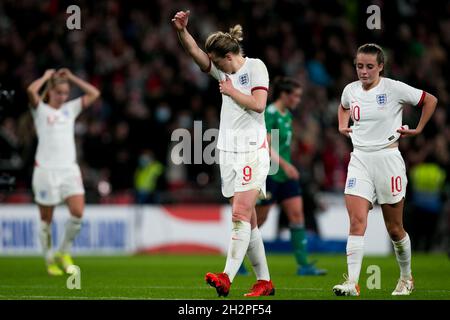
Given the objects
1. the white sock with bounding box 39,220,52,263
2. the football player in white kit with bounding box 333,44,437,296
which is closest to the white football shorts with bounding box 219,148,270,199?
the football player in white kit with bounding box 333,44,437,296

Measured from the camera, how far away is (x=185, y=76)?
77.4 feet

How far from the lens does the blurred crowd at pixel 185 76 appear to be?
21344mm

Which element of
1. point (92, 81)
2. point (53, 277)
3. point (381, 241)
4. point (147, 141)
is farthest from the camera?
point (92, 81)

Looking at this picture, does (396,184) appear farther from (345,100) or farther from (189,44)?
(189,44)

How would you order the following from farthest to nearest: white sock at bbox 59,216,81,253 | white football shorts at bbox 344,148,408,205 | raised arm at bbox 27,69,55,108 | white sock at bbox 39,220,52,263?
1. white sock at bbox 39,220,52,263
2. white sock at bbox 59,216,81,253
3. raised arm at bbox 27,69,55,108
4. white football shorts at bbox 344,148,408,205

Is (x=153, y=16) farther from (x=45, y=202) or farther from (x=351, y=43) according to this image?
(x=45, y=202)

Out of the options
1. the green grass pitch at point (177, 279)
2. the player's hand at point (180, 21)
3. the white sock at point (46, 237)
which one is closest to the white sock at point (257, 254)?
the green grass pitch at point (177, 279)

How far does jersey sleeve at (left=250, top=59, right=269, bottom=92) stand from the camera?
9.54 metres

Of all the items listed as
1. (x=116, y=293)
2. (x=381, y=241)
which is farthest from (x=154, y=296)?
(x=381, y=241)

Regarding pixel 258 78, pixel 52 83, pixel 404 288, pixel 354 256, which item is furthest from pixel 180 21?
pixel 52 83

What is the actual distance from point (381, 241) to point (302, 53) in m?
6.24

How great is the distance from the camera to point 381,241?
20.5 m

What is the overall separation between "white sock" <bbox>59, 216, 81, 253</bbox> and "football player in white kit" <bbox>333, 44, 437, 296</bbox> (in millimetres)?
5128

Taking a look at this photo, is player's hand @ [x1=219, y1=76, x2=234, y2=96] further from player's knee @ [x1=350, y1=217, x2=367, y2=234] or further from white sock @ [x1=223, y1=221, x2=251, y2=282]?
player's knee @ [x1=350, y1=217, x2=367, y2=234]
